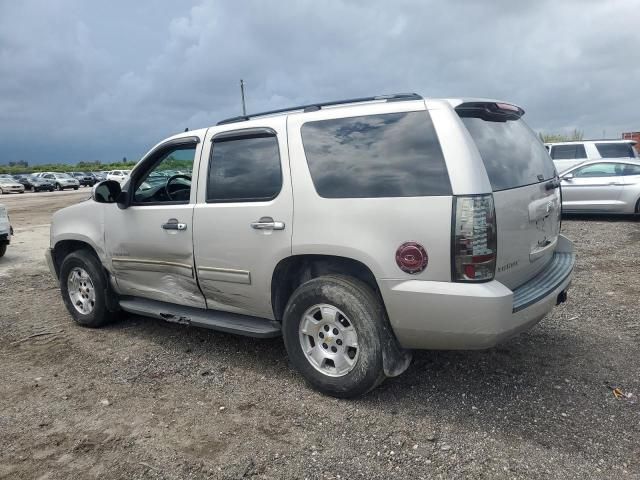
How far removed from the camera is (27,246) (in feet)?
37.8

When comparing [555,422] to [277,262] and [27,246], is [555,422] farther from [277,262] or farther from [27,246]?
[27,246]

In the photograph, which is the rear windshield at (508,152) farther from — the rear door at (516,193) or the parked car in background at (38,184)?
the parked car in background at (38,184)

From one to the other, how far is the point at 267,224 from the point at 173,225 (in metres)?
1.02

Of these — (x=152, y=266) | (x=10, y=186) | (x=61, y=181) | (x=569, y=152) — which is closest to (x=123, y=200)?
(x=152, y=266)

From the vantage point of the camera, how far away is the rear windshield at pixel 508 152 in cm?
328

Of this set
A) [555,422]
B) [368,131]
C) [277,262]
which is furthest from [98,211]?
[555,422]

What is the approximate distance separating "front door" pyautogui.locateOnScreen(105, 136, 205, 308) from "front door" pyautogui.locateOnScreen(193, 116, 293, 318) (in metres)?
0.16

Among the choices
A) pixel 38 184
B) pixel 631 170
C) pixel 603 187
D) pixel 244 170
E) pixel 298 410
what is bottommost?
pixel 298 410

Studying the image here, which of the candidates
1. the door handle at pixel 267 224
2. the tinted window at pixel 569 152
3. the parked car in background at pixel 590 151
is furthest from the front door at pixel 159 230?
the tinted window at pixel 569 152

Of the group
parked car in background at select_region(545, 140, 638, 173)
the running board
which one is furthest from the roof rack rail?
parked car in background at select_region(545, 140, 638, 173)

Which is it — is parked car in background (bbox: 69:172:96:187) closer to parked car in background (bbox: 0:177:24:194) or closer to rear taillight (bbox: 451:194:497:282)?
parked car in background (bbox: 0:177:24:194)

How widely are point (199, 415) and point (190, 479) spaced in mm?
692

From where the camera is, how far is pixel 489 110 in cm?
347

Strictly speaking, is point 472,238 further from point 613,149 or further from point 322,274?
point 613,149
